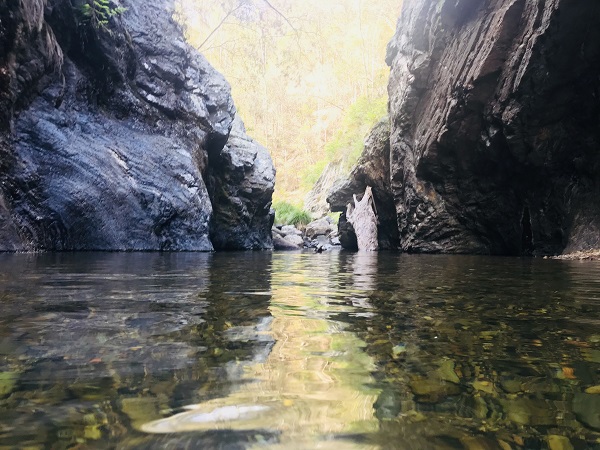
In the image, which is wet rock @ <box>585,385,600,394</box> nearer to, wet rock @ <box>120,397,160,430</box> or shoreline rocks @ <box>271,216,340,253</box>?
wet rock @ <box>120,397,160,430</box>

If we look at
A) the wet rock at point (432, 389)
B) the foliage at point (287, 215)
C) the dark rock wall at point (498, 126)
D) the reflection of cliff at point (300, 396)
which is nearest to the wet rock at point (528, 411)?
the wet rock at point (432, 389)

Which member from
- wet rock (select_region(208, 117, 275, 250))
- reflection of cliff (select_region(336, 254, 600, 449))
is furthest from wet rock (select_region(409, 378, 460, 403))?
wet rock (select_region(208, 117, 275, 250))

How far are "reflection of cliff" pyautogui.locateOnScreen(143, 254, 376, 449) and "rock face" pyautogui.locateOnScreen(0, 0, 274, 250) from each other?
22.4ft

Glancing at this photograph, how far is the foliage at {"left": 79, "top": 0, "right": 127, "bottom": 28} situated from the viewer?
8820 mm

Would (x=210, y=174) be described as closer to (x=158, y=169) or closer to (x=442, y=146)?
(x=158, y=169)

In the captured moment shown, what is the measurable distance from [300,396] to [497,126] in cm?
922

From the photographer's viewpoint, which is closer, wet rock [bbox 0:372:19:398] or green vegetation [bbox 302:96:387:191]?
wet rock [bbox 0:372:19:398]

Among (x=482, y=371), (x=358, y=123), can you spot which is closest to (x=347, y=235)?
(x=358, y=123)

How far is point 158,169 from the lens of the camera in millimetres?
9758

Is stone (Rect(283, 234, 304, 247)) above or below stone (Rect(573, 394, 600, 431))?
above

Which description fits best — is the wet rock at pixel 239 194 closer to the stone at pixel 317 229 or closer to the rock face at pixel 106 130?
the rock face at pixel 106 130

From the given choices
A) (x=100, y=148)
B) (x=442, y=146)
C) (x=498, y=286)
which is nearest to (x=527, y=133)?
(x=442, y=146)

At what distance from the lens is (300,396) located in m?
0.92

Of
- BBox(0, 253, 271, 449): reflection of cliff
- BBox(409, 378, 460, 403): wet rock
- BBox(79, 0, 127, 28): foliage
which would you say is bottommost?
BBox(409, 378, 460, 403): wet rock
